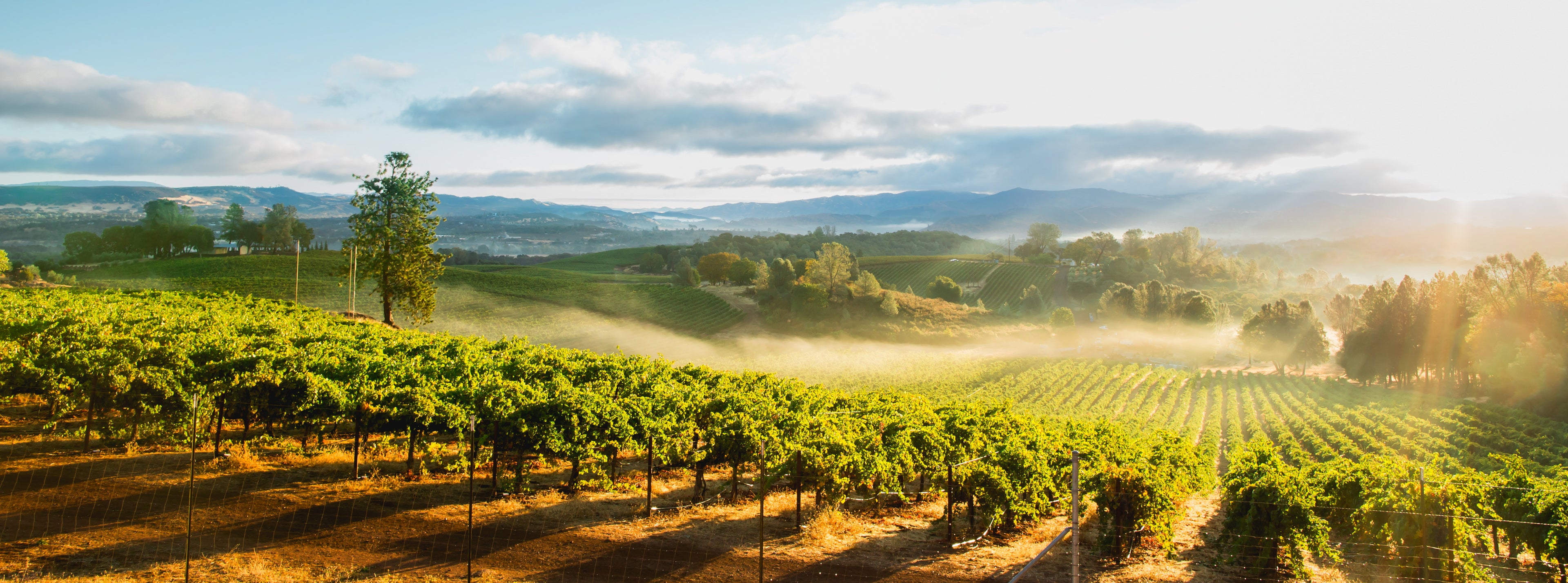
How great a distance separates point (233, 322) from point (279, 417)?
1189 cm

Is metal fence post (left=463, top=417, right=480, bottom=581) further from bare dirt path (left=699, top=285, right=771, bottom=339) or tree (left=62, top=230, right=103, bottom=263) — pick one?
tree (left=62, top=230, right=103, bottom=263)

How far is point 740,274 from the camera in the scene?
10762cm

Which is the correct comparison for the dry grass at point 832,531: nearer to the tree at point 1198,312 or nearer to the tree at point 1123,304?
the tree at point 1123,304

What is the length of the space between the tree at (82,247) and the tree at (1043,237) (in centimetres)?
16719

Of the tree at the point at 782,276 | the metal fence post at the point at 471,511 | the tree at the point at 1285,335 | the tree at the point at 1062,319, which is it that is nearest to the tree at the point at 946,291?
the tree at the point at 1062,319

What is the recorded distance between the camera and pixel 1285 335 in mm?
89562

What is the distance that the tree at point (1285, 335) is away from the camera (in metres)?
85.5

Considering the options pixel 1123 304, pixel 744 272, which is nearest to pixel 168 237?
pixel 744 272

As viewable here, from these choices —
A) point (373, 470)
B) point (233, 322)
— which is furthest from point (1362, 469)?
point (233, 322)

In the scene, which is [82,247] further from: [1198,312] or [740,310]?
[1198,312]

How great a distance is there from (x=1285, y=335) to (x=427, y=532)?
103419 mm

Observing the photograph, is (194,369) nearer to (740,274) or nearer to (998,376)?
(998,376)

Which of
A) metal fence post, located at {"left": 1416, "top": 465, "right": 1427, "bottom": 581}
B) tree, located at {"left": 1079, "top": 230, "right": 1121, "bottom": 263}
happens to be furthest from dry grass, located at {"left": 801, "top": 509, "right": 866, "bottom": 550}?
tree, located at {"left": 1079, "top": 230, "right": 1121, "bottom": 263}

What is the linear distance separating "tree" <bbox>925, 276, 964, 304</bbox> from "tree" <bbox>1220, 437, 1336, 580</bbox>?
90999mm
